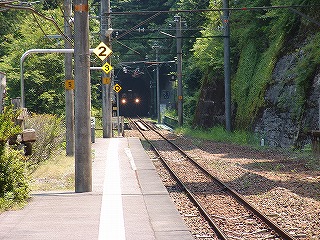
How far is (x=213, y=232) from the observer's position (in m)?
12.0

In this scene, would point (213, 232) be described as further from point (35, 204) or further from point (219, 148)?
point (219, 148)

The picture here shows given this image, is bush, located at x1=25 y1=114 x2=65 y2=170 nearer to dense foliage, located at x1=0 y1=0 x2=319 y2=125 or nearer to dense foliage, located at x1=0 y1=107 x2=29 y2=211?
dense foliage, located at x1=0 y1=0 x2=319 y2=125

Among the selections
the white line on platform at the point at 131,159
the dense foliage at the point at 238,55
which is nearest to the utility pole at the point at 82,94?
the white line on platform at the point at 131,159

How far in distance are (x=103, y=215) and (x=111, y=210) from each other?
1.90 ft

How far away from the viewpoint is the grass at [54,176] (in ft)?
55.0

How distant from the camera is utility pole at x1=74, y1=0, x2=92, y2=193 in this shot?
1458 centimetres

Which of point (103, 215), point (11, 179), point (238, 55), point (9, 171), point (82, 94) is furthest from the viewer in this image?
point (238, 55)

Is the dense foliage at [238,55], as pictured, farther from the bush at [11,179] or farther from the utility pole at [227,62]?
the bush at [11,179]

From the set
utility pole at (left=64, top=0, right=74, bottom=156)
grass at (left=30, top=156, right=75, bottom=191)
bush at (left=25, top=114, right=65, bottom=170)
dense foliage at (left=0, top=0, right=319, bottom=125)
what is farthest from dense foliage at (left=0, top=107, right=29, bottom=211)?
dense foliage at (left=0, top=0, right=319, bottom=125)

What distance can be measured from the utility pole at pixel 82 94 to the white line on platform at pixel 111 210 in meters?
0.78

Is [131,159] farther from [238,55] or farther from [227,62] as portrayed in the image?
[238,55]

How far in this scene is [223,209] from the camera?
14.7 metres

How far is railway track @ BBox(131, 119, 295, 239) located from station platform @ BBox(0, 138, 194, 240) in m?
0.86

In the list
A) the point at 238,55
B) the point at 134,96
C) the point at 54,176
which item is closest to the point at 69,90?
the point at 54,176
